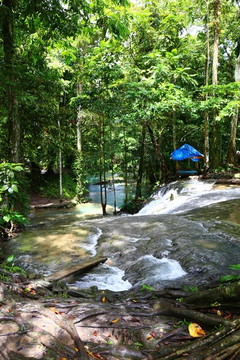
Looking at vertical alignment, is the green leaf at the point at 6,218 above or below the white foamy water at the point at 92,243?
above

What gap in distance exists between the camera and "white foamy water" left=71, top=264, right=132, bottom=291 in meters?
4.09

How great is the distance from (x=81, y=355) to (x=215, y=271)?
107 inches

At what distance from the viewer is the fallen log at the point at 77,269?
409cm

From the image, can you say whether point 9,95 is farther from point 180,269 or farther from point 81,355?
point 81,355

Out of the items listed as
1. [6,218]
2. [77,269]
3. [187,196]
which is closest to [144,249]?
[77,269]

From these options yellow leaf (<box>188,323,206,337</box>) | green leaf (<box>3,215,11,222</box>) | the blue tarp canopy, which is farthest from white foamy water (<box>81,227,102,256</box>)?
the blue tarp canopy

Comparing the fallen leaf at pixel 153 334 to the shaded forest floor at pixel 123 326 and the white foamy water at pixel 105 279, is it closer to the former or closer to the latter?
the shaded forest floor at pixel 123 326

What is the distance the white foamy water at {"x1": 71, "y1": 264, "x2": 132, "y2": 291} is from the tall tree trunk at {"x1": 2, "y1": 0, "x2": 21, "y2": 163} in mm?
4441

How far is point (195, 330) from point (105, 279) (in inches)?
95.0

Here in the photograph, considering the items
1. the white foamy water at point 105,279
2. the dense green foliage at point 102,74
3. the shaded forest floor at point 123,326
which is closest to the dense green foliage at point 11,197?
the dense green foliage at point 102,74

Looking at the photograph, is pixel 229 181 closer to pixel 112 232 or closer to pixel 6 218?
pixel 112 232

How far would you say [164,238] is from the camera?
225 inches

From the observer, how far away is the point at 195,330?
2154 millimetres

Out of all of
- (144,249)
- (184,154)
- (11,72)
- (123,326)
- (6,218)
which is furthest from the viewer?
(184,154)
